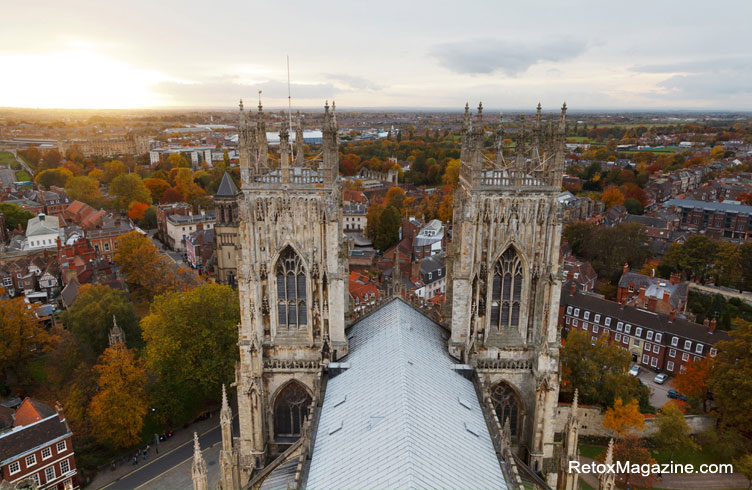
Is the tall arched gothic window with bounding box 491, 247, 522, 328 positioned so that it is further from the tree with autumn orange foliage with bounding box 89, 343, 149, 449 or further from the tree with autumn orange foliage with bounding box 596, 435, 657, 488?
the tree with autumn orange foliage with bounding box 89, 343, 149, 449

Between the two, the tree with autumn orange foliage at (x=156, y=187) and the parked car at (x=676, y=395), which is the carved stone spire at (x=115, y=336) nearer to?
the parked car at (x=676, y=395)

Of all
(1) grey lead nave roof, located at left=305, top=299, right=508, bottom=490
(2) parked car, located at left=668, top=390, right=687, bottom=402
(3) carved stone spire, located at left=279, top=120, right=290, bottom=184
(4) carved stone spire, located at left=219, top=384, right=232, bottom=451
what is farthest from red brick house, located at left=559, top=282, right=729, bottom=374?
(3) carved stone spire, located at left=279, top=120, right=290, bottom=184

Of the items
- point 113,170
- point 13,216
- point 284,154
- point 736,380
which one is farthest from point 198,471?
point 113,170

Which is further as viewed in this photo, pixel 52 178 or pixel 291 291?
pixel 52 178

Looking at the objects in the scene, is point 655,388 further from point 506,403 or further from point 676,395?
point 506,403

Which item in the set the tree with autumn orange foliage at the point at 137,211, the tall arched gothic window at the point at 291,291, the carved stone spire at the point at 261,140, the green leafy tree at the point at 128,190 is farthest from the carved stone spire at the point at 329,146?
the green leafy tree at the point at 128,190

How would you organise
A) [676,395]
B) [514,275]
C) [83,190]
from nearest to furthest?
[514,275], [676,395], [83,190]
